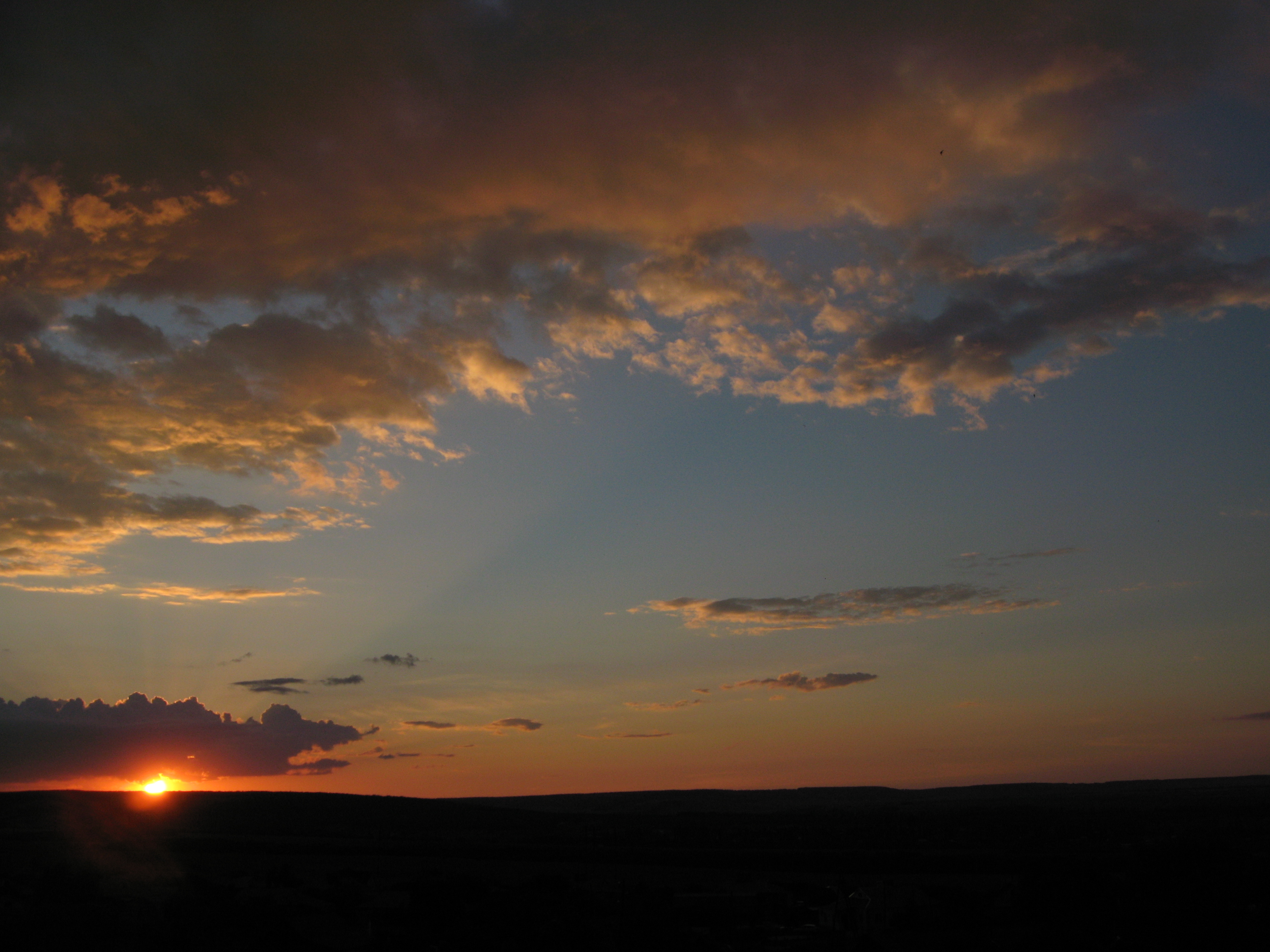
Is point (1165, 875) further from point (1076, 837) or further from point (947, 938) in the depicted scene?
point (1076, 837)

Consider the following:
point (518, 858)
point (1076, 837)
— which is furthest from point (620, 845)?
point (1076, 837)

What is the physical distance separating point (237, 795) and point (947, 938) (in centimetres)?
17775

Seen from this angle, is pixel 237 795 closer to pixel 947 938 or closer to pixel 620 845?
pixel 620 845

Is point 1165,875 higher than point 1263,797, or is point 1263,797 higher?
point 1165,875

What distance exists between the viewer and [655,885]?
53.1 meters

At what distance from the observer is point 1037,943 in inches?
1162

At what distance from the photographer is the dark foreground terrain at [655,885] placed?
30156mm

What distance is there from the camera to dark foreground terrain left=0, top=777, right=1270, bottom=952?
3016 cm

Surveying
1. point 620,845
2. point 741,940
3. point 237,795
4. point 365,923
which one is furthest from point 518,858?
point 237,795

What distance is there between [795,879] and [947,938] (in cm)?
2674

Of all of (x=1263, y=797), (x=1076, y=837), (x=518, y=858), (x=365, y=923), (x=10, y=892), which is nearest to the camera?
(x=365, y=923)

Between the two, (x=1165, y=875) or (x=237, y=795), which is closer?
(x=1165, y=875)

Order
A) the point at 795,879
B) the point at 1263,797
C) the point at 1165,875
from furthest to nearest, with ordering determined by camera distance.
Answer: the point at 1263,797, the point at 795,879, the point at 1165,875

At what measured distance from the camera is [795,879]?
191ft
